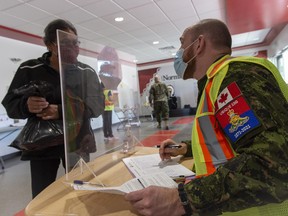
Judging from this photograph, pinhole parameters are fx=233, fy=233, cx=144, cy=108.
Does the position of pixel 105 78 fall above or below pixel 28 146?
above

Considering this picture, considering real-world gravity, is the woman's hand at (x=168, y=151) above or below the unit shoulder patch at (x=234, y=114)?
below

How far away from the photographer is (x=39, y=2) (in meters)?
3.89

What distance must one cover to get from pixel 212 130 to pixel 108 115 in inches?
28.4

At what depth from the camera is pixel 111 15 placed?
485cm

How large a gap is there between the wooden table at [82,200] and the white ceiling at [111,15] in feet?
9.58

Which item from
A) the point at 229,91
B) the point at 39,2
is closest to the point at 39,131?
the point at 229,91

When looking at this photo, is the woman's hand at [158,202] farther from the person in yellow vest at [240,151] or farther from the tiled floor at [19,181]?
the tiled floor at [19,181]

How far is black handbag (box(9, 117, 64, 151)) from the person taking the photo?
46.3 inches

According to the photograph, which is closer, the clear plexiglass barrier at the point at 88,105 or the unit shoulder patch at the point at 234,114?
the unit shoulder patch at the point at 234,114

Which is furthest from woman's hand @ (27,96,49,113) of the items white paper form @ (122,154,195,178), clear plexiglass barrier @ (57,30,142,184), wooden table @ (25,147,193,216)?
white paper form @ (122,154,195,178)

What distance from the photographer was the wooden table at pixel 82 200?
717 mm

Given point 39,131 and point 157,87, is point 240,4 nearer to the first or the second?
point 157,87

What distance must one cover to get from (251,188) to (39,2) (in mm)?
4342

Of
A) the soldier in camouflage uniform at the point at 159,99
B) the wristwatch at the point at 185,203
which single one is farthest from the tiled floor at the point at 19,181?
the soldier in camouflage uniform at the point at 159,99
